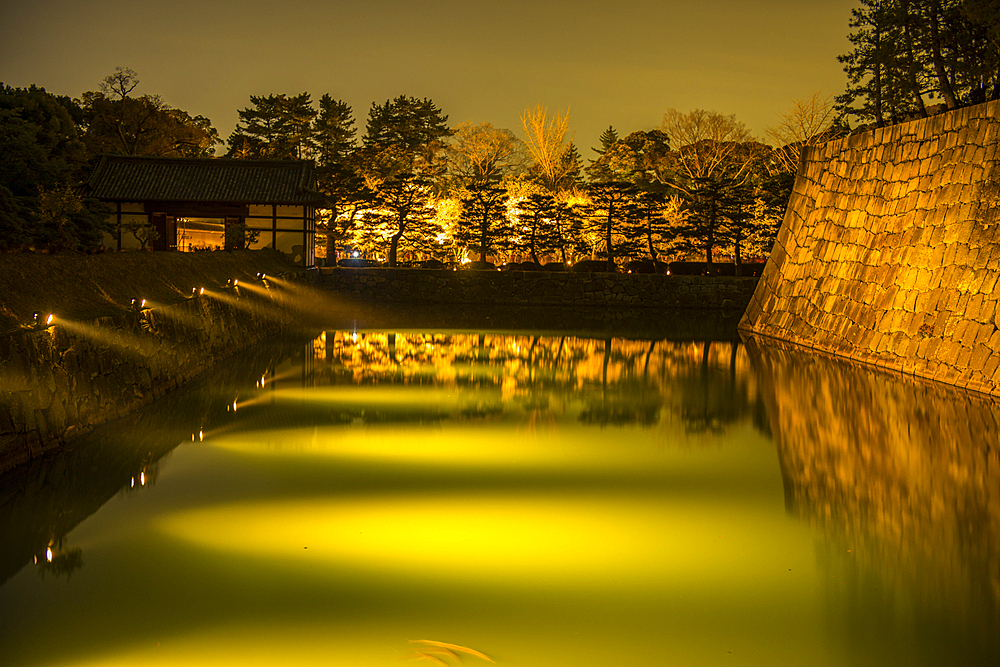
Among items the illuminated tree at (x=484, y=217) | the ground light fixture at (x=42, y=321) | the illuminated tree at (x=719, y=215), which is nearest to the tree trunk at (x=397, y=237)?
the illuminated tree at (x=484, y=217)

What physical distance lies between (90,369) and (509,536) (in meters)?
4.97

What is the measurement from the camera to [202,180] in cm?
3406

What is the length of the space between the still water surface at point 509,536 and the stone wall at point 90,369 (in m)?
0.27

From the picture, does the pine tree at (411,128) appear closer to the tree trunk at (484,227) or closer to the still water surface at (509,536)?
the tree trunk at (484,227)

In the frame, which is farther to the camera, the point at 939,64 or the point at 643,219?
the point at 643,219

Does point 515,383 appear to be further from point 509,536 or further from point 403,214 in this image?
point 403,214

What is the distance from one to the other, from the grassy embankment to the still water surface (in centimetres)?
157

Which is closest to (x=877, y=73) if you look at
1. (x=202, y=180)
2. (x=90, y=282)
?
(x=202, y=180)

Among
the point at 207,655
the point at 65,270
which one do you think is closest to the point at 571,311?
the point at 65,270

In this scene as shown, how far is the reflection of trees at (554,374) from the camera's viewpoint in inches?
444

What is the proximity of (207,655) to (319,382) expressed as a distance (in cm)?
922

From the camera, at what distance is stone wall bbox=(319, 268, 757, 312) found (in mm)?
34469

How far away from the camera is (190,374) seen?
1301 cm

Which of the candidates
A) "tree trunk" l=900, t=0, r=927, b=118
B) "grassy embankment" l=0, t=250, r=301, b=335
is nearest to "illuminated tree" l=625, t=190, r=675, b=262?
"tree trunk" l=900, t=0, r=927, b=118
